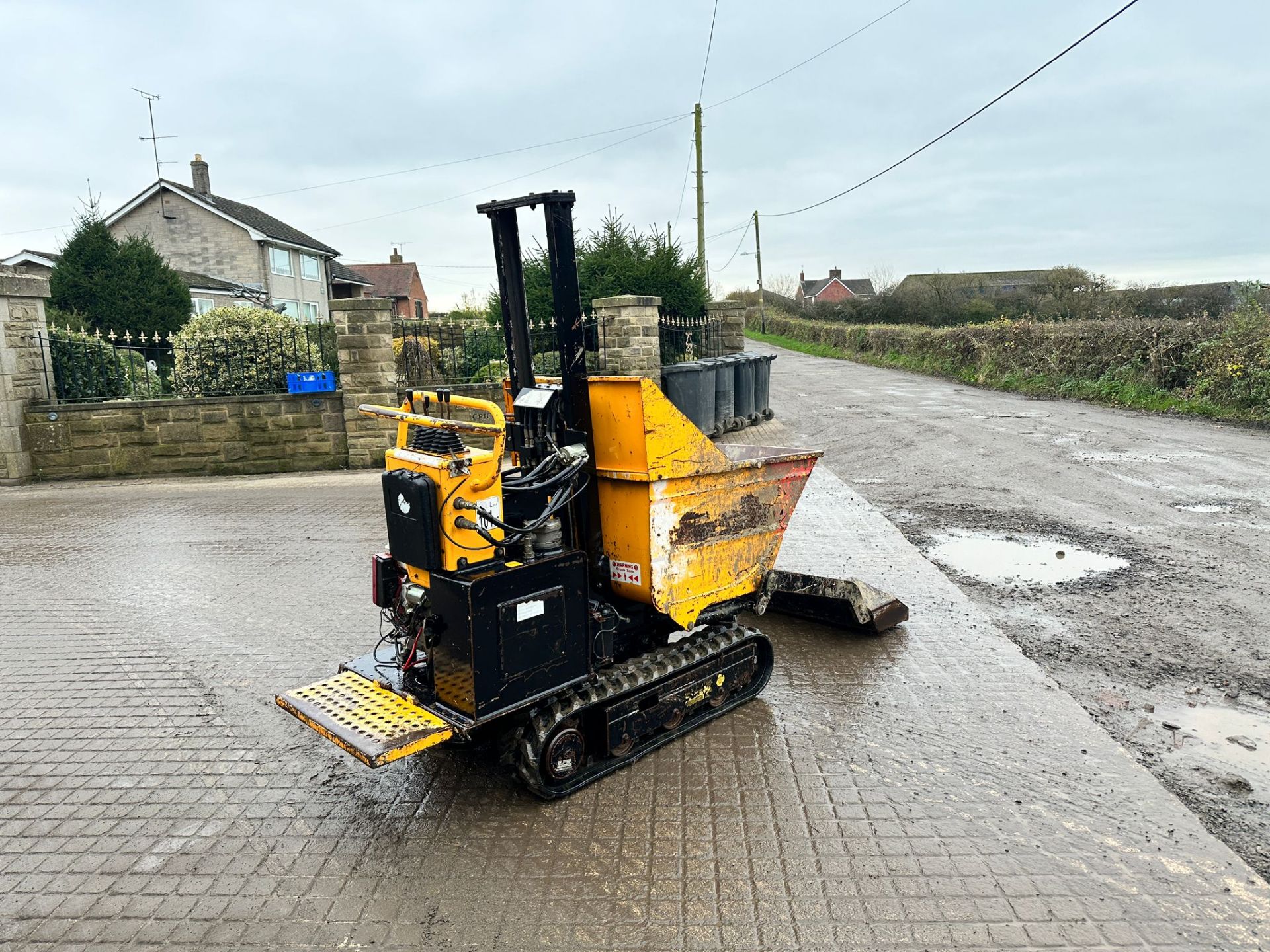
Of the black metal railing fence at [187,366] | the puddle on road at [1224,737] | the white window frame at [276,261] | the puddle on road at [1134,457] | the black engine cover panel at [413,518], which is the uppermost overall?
the white window frame at [276,261]

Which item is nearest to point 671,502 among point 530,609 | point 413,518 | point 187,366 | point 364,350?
point 530,609

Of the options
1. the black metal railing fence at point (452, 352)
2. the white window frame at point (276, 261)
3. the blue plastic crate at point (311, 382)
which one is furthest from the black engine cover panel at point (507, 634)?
the white window frame at point (276, 261)

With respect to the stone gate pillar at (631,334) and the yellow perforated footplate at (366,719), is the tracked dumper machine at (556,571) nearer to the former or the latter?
the yellow perforated footplate at (366,719)

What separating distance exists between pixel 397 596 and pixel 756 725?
200 centimetres

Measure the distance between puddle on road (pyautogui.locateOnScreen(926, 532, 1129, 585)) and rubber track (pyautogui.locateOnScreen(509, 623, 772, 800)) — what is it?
318 cm

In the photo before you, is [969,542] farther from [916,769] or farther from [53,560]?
[53,560]

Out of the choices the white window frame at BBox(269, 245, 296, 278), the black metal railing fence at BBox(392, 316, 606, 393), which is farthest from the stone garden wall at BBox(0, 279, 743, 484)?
the white window frame at BBox(269, 245, 296, 278)

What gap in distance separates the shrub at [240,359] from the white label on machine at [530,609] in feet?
34.2

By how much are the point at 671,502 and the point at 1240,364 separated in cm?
1571

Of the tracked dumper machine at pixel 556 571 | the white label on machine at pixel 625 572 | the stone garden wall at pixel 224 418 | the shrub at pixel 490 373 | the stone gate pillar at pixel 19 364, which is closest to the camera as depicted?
the tracked dumper machine at pixel 556 571

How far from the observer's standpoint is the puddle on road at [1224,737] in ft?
13.6

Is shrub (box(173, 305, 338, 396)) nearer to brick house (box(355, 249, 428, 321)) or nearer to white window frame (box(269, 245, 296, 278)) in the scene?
white window frame (box(269, 245, 296, 278))

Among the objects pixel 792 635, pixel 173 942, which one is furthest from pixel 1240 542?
pixel 173 942

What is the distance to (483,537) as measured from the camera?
12.2 ft
